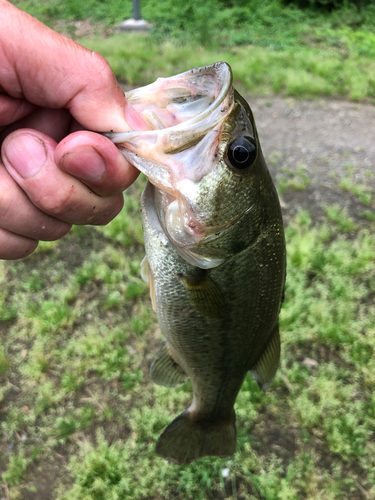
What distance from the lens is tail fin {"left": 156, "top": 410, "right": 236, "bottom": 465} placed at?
6.30 feet

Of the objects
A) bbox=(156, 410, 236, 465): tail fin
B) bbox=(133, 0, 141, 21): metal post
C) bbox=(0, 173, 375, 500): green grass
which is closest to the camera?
bbox=(156, 410, 236, 465): tail fin

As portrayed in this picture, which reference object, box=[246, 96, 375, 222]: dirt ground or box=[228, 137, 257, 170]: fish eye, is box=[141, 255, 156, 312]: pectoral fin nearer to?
box=[228, 137, 257, 170]: fish eye

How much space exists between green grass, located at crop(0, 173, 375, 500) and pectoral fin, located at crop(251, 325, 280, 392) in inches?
41.6

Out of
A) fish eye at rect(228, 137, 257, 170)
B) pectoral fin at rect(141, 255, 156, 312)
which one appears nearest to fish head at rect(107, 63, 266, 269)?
fish eye at rect(228, 137, 257, 170)

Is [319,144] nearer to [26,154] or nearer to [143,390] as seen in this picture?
[143,390]

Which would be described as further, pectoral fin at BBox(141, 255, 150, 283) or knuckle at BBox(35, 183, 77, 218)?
pectoral fin at BBox(141, 255, 150, 283)

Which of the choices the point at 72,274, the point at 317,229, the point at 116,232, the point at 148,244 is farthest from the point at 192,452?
the point at 317,229

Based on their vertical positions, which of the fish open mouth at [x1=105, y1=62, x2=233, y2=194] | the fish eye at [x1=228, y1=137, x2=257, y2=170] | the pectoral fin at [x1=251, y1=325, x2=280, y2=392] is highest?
the fish open mouth at [x1=105, y1=62, x2=233, y2=194]

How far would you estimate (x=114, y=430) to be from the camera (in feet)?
8.69

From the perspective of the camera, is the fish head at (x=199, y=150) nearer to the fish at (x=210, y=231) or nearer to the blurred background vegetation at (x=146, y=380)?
the fish at (x=210, y=231)

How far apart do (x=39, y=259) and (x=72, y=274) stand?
39 centimetres

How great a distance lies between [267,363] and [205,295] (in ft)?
1.85

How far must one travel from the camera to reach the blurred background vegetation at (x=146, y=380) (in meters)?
Result: 2.43

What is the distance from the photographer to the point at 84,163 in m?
1.23
